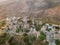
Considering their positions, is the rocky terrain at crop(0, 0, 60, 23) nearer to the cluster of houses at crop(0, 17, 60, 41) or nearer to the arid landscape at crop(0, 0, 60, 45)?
the arid landscape at crop(0, 0, 60, 45)

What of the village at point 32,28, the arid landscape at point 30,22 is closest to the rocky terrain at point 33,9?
the arid landscape at point 30,22

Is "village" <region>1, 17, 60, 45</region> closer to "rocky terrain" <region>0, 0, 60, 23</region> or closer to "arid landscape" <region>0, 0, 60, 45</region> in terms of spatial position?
"arid landscape" <region>0, 0, 60, 45</region>

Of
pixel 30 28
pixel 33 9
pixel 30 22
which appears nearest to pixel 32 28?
pixel 30 28

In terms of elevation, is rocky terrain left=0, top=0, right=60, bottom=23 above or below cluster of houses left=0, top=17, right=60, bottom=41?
above

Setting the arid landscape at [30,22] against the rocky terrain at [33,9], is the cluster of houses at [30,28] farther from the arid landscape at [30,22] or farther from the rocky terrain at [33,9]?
the rocky terrain at [33,9]

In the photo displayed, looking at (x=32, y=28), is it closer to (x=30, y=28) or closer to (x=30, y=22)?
(x=30, y=28)

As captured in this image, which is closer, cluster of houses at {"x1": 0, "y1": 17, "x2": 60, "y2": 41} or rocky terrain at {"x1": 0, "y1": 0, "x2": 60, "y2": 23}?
cluster of houses at {"x1": 0, "y1": 17, "x2": 60, "y2": 41}

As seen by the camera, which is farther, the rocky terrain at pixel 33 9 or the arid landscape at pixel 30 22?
the rocky terrain at pixel 33 9

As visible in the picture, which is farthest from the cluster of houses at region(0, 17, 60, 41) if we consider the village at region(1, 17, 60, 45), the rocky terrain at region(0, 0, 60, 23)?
the rocky terrain at region(0, 0, 60, 23)

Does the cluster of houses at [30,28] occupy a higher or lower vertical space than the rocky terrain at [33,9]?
lower

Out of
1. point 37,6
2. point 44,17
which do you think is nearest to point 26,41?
point 44,17

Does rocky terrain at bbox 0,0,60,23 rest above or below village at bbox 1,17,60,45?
above
